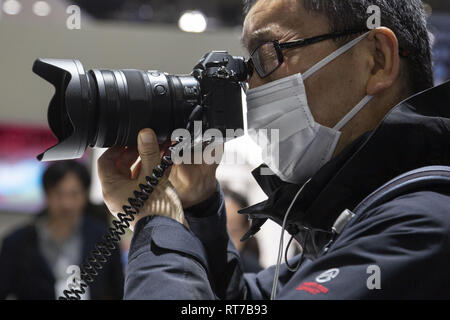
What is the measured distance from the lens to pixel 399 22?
3.61 ft

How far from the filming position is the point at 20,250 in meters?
2.19

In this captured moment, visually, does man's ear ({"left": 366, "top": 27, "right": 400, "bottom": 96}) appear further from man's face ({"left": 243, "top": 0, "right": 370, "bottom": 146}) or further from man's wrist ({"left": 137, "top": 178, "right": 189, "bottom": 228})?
man's wrist ({"left": 137, "top": 178, "right": 189, "bottom": 228})

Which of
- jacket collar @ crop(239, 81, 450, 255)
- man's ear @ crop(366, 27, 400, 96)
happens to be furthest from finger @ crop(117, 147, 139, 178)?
man's ear @ crop(366, 27, 400, 96)

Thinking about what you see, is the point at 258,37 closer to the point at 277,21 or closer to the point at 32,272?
the point at 277,21

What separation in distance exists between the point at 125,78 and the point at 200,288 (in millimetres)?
416

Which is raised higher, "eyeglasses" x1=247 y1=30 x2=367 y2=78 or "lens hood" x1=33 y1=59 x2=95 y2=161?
"eyeglasses" x1=247 y1=30 x2=367 y2=78

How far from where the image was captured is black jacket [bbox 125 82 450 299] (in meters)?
0.82

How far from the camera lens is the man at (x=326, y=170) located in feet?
2.72

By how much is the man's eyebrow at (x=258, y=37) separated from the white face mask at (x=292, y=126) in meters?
0.08

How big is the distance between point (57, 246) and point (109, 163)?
1.30 meters

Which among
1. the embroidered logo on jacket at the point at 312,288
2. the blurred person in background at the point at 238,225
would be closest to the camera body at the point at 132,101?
the embroidered logo on jacket at the point at 312,288

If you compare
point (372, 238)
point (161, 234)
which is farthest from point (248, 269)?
point (372, 238)

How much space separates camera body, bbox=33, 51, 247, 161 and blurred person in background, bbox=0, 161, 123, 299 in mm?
1041

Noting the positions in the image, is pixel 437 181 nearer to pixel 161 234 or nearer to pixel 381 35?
pixel 381 35
